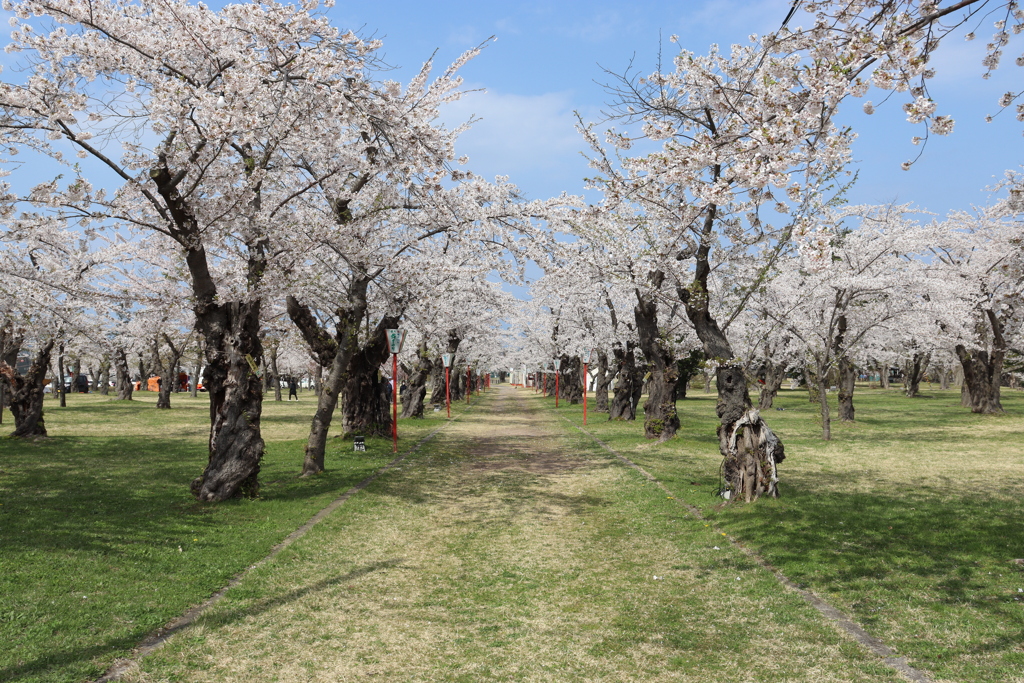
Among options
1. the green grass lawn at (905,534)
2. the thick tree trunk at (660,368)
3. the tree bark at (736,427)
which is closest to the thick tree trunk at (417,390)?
the thick tree trunk at (660,368)

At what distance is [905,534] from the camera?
8.71 metres

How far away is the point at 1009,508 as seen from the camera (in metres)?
10.5

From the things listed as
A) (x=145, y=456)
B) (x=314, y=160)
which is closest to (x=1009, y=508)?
(x=314, y=160)

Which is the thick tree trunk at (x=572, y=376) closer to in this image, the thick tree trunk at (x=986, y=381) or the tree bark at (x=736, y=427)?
the thick tree trunk at (x=986, y=381)

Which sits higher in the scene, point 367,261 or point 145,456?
point 367,261

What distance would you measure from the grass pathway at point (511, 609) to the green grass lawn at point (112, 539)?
484mm

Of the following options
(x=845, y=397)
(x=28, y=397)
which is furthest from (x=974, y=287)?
(x=28, y=397)

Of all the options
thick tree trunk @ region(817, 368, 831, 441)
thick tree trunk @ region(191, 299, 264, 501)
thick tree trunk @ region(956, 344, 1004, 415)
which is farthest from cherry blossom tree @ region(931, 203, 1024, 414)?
thick tree trunk @ region(191, 299, 264, 501)

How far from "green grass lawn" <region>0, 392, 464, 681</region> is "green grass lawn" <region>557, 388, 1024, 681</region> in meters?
5.77

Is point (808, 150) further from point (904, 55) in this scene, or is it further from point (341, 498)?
point (341, 498)

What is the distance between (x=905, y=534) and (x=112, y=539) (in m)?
9.41

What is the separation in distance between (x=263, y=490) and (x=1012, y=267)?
41.1 ft

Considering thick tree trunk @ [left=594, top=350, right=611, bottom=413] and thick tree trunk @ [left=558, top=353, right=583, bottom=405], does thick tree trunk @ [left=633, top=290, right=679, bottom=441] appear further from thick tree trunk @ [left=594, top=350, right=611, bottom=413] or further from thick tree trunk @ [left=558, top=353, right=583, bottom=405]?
thick tree trunk @ [left=558, top=353, right=583, bottom=405]

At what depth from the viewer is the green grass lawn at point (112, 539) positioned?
5.20 meters
